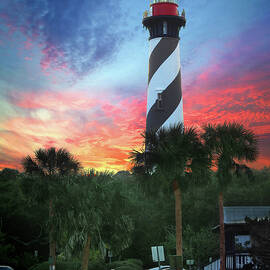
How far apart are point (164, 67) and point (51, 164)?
1390cm

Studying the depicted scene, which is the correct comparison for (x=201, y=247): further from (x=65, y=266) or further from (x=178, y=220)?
(x=178, y=220)

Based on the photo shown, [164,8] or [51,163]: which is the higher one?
[164,8]

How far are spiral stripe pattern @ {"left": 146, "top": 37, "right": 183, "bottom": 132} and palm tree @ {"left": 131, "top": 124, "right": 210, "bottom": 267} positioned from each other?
524 inches

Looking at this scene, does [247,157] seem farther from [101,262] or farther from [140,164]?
[101,262]

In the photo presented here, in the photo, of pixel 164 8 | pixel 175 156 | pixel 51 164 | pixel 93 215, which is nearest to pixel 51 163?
pixel 51 164

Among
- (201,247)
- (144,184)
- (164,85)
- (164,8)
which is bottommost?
(201,247)

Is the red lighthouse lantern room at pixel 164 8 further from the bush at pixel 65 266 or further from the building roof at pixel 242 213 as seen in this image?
the bush at pixel 65 266

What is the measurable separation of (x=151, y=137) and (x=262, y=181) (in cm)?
3032

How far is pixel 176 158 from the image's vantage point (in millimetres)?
24688

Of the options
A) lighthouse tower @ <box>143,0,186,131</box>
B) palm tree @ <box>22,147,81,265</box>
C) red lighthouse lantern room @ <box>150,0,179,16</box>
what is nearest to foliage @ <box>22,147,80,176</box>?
palm tree @ <box>22,147,81,265</box>

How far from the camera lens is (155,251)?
1962cm

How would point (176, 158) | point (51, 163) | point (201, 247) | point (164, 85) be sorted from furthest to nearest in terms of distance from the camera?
point (164, 85) → point (201, 247) → point (51, 163) → point (176, 158)

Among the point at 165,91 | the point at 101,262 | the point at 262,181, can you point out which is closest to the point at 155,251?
the point at 101,262

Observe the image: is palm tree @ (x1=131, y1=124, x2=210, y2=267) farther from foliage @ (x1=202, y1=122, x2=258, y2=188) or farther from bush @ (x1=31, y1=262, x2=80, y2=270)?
bush @ (x1=31, y1=262, x2=80, y2=270)
